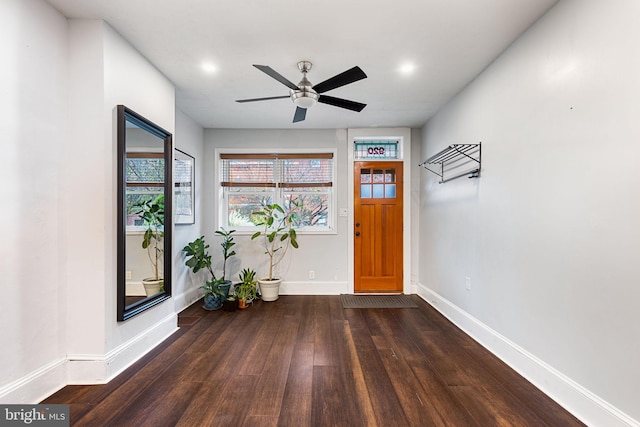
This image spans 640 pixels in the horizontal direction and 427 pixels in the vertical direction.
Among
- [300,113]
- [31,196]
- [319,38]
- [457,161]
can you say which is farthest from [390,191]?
[31,196]

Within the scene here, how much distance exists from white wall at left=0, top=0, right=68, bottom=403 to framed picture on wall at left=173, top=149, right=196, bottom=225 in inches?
58.2

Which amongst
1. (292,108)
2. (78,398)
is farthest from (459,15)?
(78,398)

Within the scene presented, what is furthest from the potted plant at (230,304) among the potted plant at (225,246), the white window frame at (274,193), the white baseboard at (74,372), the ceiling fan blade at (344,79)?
the ceiling fan blade at (344,79)

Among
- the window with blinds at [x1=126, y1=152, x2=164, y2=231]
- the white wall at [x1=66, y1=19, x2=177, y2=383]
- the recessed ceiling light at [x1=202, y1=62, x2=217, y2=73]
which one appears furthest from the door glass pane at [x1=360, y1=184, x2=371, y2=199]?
the white wall at [x1=66, y1=19, x2=177, y2=383]

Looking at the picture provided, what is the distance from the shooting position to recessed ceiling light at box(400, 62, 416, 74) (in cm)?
253

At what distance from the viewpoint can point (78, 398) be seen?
5.92ft

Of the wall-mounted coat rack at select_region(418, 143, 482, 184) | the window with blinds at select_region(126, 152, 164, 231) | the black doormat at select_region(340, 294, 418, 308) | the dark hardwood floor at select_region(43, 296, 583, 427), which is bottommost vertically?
the black doormat at select_region(340, 294, 418, 308)

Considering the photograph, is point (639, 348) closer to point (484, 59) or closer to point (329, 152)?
point (484, 59)

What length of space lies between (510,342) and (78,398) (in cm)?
297

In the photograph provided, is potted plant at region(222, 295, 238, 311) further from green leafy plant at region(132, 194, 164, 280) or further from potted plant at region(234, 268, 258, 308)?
green leafy plant at region(132, 194, 164, 280)

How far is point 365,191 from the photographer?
14.3 feet

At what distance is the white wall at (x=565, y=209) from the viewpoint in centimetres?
142

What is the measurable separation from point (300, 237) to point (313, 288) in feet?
2.53

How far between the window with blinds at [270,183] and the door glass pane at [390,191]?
0.82m
